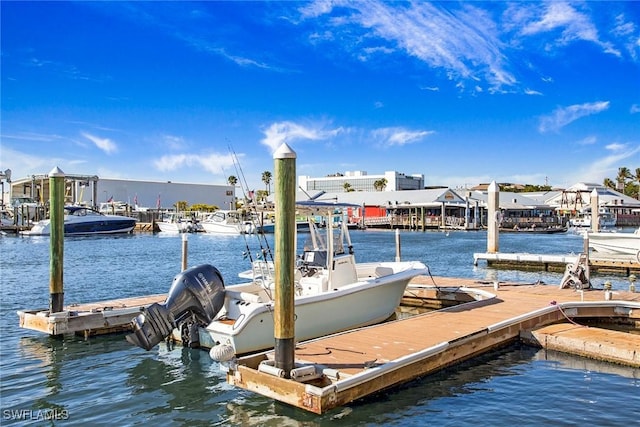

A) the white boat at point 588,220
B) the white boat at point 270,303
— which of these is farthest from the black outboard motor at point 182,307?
the white boat at point 588,220

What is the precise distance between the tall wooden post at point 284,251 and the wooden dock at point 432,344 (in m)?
0.41

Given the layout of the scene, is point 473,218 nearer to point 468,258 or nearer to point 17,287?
point 468,258

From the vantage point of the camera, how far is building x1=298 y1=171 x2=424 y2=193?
138 m

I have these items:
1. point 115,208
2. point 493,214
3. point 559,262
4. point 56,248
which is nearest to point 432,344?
point 56,248

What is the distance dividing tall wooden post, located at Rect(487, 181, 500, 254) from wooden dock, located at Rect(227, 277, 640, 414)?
13.3 metres

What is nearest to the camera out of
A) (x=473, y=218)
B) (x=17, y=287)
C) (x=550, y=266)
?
(x=17, y=287)

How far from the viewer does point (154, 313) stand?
10445 mm

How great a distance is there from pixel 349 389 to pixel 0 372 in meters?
7.21

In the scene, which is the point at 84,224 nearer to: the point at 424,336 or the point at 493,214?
the point at 493,214

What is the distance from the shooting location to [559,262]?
91.8 feet

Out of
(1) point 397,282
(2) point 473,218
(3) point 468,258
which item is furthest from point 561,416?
(2) point 473,218

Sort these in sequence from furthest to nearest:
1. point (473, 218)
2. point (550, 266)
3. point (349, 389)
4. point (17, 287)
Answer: point (473, 218)
point (550, 266)
point (17, 287)
point (349, 389)

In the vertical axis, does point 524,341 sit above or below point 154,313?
below

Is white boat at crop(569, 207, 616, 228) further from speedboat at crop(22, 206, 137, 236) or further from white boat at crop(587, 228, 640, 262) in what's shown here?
speedboat at crop(22, 206, 137, 236)
